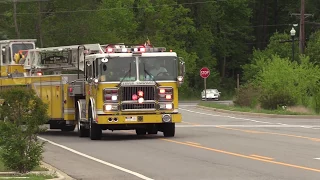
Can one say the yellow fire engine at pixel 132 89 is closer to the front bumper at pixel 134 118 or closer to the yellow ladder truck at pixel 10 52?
the front bumper at pixel 134 118

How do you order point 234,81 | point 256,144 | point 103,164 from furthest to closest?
point 234,81 < point 256,144 < point 103,164

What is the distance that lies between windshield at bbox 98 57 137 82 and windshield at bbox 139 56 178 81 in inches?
11.4

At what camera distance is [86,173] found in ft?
54.1

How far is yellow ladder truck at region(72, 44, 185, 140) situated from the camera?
1016 inches

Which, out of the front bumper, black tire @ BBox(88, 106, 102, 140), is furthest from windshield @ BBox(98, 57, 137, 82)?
black tire @ BBox(88, 106, 102, 140)

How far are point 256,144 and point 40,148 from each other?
888cm

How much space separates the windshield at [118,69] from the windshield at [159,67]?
29 cm

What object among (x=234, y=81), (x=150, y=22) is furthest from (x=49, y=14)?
(x=234, y=81)

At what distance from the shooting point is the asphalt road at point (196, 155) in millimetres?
15987

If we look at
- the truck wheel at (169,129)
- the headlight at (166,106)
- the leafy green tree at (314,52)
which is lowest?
the truck wheel at (169,129)

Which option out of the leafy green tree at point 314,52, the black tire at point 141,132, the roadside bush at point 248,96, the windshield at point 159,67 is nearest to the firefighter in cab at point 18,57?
the black tire at point 141,132

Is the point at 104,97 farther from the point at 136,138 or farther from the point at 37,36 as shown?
the point at 37,36

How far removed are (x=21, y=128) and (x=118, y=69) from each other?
33.0 feet

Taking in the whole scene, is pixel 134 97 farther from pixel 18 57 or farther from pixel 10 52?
pixel 10 52
